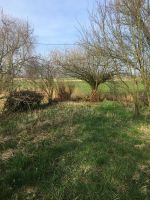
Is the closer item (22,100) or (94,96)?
(22,100)

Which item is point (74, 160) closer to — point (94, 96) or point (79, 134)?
point (79, 134)

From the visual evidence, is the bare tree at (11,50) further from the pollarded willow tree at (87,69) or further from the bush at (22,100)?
the pollarded willow tree at (87,69)

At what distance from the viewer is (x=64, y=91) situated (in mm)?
19109

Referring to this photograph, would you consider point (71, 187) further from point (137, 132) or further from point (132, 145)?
point (137, 132)

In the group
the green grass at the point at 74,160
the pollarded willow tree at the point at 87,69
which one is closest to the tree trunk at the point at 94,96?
the pollarded willow tree at the point at 87,69

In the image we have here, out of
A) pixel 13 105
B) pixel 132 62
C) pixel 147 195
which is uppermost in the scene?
pixel 132 62

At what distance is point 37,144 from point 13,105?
5148 mm

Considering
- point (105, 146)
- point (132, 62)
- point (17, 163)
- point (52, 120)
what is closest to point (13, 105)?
point (52, 120)

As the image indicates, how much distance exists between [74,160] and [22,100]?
4.34 m

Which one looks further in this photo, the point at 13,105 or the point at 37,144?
the point at 13,105

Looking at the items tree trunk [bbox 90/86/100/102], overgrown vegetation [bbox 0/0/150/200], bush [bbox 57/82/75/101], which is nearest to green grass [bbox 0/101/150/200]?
overgrown vegetation [bbox 0/0/150/200]

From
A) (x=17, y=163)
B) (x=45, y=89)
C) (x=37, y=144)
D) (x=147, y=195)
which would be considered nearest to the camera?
(x=147, y=195)

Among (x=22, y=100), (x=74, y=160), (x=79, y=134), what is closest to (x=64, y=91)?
(x=22, y=100)

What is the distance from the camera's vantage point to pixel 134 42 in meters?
11.2
